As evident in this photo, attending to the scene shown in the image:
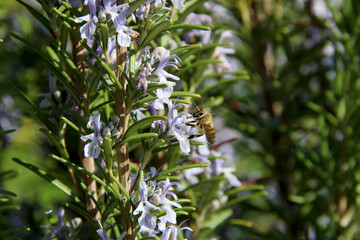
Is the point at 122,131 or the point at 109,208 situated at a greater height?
the point at 122,131

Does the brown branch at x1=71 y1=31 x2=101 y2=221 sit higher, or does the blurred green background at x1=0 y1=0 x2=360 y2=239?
the brown branch at x1=71 y1=31 x2=101 y2=221

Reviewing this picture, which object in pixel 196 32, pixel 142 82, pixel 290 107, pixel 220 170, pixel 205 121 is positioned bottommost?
pixel 290 107

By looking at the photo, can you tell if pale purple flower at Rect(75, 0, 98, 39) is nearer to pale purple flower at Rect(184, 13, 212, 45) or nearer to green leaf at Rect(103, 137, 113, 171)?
green leaf at Rect(103, 137, 113, 171)

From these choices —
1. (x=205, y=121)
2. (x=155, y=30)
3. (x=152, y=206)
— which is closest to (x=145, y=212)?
(x=152, y=206)

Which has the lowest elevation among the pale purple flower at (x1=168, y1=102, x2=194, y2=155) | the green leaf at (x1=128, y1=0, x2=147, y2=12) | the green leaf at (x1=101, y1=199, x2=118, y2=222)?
the green leaf at (x1=101, y1=199, x2=118, y2=222)

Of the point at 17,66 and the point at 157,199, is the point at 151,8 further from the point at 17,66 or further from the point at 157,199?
the point at 17,66

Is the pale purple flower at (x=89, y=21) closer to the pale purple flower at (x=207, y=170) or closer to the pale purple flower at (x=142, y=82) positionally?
the pale purple flower at (x=142, y=82)

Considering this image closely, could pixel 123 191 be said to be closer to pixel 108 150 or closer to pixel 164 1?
pixel 108 150

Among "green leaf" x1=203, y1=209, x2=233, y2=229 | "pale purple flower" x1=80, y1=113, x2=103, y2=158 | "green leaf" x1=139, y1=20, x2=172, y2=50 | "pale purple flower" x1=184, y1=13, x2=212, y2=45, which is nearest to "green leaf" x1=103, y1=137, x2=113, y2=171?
"pale purple flower" x1=80, y1=113, x2=103, y2=158
